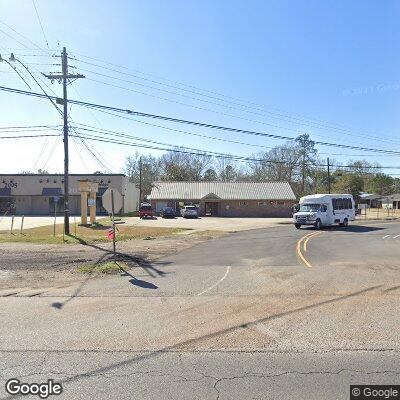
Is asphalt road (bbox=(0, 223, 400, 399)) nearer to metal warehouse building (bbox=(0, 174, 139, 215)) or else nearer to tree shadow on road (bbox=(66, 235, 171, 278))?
tree shadow on road (bbox=(66, 235, 171, 278))

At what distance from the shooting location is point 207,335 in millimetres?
6277

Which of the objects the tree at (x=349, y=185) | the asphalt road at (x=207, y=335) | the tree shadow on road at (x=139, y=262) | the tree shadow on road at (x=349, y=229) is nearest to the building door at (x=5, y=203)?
the tree shadow on road at (x=349, y=229)

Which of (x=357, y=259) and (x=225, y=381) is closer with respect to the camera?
(x=225, y=381)

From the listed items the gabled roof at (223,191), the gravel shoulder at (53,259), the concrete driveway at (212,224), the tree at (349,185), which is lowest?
the concrete driveway at (212,224)

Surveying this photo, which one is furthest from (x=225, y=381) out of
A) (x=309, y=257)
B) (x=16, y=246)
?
(x=16, y=246)

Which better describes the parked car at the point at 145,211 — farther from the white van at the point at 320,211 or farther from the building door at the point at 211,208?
the white van at the point at 320,211

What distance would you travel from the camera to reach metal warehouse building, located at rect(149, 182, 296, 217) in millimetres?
61688

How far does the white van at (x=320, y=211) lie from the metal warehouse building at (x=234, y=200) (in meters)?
26.0

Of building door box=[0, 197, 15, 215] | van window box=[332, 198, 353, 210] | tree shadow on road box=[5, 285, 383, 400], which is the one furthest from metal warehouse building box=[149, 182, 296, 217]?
tree shadow on road box=[5, 285, 383, 400]

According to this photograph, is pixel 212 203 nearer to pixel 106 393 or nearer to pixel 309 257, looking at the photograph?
pixel 309 257

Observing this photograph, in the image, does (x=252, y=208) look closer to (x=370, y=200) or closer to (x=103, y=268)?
(x=103, y=268)

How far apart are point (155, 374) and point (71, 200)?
200 feet

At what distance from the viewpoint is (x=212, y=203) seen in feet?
206

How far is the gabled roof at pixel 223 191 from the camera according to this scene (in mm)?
62031
